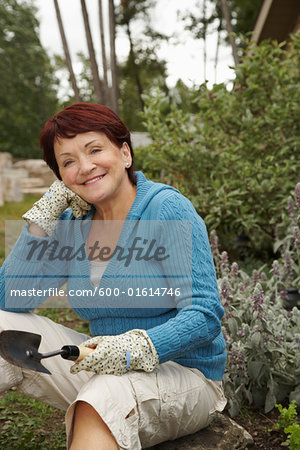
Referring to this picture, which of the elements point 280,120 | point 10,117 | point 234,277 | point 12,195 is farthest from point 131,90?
point 234,277

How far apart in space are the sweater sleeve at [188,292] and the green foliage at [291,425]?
0.47m

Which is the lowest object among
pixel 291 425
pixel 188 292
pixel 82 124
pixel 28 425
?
pixel 28 425

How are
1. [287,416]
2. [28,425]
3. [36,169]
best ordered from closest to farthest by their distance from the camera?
1. [287,416]
2. [28,425]
3. [36,169]

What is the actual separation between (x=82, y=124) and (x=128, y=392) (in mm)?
969

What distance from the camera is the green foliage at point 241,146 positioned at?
4.04 m

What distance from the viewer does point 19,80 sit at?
71.2 ft

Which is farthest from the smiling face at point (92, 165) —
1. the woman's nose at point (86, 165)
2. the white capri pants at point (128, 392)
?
the white capri pants at point (128, 392)

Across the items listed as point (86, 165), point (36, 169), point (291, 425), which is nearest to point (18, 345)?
point (86, 165)

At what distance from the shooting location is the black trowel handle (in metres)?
1.56

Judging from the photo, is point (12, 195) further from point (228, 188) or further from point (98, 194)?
point (98, 194)

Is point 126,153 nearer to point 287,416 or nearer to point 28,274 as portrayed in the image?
point 28,274

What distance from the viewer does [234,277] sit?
288 cm

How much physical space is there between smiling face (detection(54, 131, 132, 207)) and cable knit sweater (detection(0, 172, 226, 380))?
4.5 inches

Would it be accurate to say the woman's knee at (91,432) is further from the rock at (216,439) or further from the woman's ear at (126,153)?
the woman's ear at (126,153)
